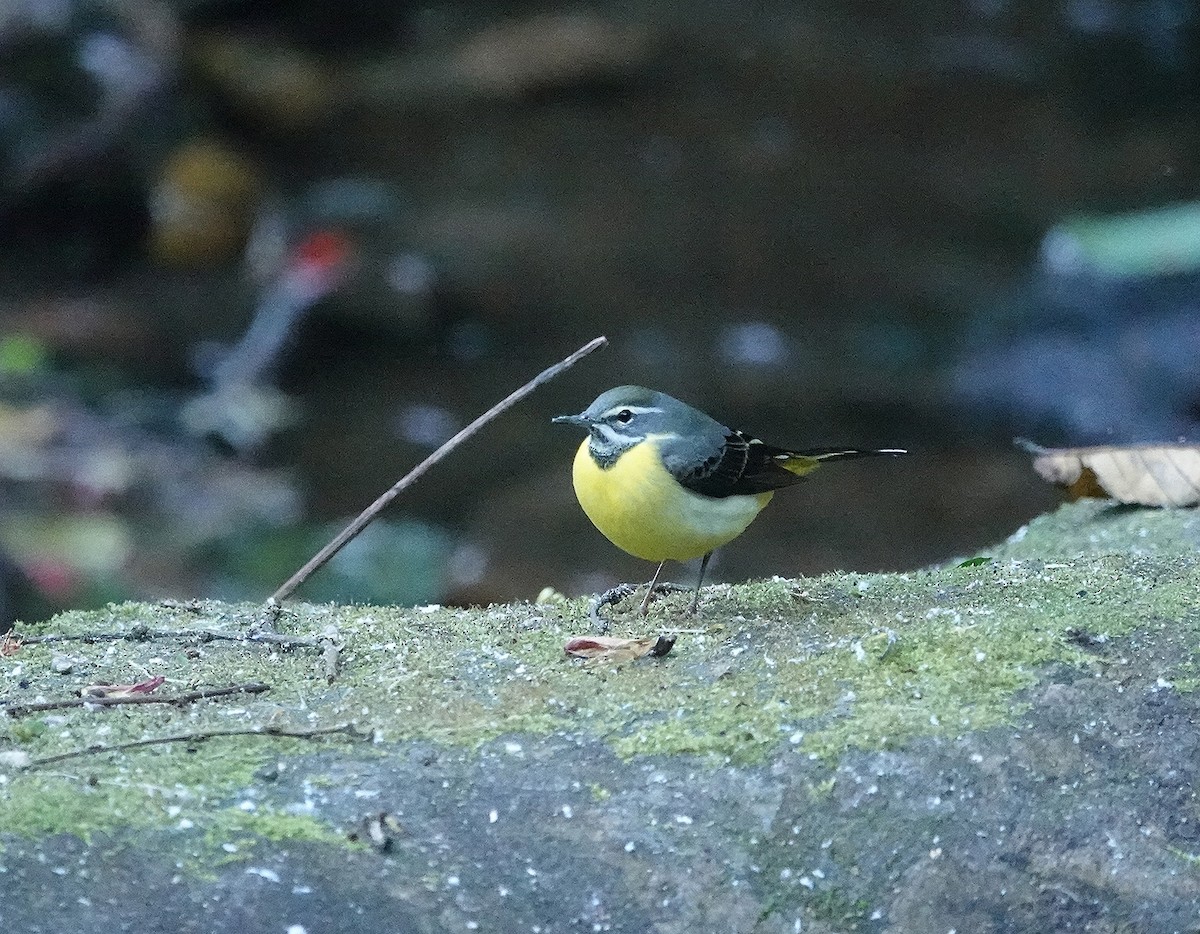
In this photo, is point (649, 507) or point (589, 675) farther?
point (649, 507)

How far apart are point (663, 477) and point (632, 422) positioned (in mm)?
221

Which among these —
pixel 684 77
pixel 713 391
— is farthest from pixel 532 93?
pixel 713 391

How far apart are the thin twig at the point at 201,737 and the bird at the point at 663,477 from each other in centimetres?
115

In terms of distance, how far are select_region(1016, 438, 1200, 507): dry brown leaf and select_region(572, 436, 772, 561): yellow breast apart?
162 cm

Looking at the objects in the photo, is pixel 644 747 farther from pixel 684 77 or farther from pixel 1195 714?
pixel 684 77

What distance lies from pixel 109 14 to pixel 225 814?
38.6 feet

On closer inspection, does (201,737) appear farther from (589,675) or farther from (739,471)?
(739,471)

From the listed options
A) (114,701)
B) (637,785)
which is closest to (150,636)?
(114,701)

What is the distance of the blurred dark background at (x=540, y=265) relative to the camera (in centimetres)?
910

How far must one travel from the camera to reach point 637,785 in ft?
9.52

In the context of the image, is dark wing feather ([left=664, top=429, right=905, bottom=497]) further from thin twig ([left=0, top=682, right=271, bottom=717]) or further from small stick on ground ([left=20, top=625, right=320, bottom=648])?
thin twig ([left=0, top=682, right=271, bottom=717])

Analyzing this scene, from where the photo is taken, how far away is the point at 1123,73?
1322cm

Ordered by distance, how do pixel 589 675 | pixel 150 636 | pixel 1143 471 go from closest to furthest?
pixel 589 675 < pixel 150 636 < pixel 1143 471

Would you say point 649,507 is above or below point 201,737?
above
